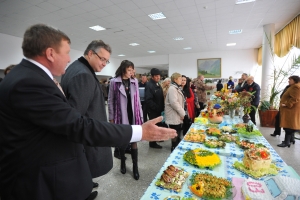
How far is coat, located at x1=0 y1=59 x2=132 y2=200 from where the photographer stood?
23.7 inches

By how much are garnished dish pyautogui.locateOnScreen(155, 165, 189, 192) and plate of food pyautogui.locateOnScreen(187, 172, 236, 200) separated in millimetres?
51

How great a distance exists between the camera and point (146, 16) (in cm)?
475

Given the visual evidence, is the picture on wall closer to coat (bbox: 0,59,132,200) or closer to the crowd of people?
the crowd of people

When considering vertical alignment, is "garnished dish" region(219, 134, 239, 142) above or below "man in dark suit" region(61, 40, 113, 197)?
below

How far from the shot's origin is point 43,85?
62cm

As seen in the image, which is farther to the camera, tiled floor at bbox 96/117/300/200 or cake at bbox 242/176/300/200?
tiled floor at bbox 96/117/300/200

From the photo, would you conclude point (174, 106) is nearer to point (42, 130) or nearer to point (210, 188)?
point (210, 188)

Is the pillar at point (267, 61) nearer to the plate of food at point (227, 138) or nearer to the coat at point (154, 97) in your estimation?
the coat at point (154, 97)

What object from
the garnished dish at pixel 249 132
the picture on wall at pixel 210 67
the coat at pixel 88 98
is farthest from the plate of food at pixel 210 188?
the picture on wall at pixel 210 67

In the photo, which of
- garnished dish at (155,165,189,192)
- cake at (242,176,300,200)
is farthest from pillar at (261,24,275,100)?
garnished dish at (155,165,189,192)

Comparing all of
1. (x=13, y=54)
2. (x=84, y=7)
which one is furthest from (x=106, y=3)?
(x=13, y=54)

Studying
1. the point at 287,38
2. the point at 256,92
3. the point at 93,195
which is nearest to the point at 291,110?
the point at 256,92

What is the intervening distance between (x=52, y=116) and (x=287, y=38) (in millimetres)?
6915

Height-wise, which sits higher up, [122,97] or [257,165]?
[122,97]
